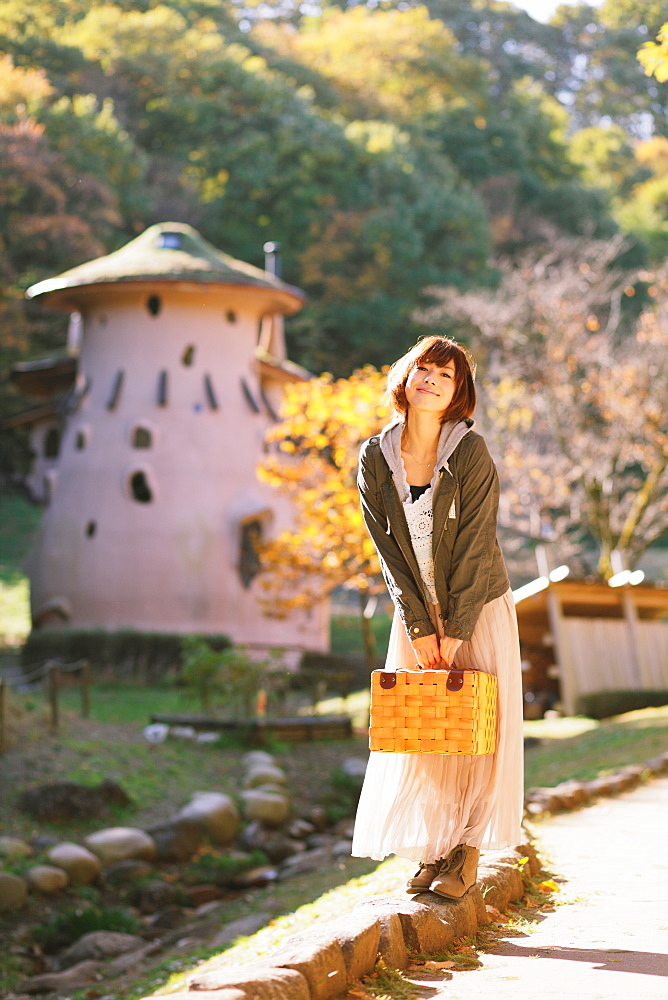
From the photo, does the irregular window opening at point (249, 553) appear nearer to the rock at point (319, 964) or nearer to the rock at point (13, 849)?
the rock at point (13, 849)

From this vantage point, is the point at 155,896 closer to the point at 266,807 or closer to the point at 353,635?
the point at 266,807

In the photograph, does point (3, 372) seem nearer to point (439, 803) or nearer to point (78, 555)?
point (78, 555)

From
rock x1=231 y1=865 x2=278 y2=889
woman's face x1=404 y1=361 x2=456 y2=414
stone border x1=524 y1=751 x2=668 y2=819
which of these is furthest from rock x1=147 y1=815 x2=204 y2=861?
woman's face x1=404 y1=361 x2=456 y2=414

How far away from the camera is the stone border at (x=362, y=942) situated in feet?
11.3

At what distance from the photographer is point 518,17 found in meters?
57.7

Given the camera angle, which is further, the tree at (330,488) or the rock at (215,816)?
the tree at (330,488)

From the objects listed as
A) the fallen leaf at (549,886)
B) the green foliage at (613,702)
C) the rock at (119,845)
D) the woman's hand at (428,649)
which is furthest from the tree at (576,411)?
the woman's hand at (428,649)

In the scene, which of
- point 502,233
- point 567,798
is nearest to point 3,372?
point 502,233

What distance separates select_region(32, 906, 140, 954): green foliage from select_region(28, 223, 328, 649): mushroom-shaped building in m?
15.7

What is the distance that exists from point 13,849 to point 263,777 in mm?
4491

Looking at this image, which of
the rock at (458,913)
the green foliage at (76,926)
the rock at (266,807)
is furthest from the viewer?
the rock at (266,807)

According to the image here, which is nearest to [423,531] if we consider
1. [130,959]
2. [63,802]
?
[130,959]

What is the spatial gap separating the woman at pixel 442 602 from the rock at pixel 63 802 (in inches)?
328

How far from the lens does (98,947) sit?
920 centimetres
